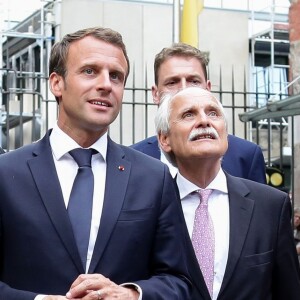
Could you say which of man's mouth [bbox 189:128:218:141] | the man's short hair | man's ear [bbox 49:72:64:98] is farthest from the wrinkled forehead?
the man's short hair

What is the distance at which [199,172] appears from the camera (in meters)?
3.53

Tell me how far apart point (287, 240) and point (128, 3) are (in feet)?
58.5

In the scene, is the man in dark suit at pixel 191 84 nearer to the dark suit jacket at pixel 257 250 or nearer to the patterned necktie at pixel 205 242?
the dark suit jacket at pixel 257 250

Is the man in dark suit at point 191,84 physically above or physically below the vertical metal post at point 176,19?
below

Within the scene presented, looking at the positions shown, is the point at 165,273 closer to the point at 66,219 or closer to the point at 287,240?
the point at 66,219

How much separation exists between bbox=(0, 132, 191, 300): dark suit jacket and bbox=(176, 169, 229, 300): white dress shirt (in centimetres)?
37

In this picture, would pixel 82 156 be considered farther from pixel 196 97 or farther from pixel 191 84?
pixel 191 84

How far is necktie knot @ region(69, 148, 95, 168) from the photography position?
2.95 meters

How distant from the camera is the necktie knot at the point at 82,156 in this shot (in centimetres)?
295

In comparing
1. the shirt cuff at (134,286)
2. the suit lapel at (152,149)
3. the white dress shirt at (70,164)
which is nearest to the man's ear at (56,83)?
the white dress shirt at (70,164)

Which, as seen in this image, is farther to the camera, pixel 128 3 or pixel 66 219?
pixel 128 3

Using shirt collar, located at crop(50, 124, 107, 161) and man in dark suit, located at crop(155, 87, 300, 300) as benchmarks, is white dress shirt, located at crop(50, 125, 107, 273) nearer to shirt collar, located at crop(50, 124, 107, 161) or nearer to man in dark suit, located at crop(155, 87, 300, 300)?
shirt collar, located at crop(50, 124, 107, 161)

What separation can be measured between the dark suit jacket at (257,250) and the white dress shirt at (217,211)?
36 mm

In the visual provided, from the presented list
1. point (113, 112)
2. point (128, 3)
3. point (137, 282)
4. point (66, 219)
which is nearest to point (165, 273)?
point (137, 282)
